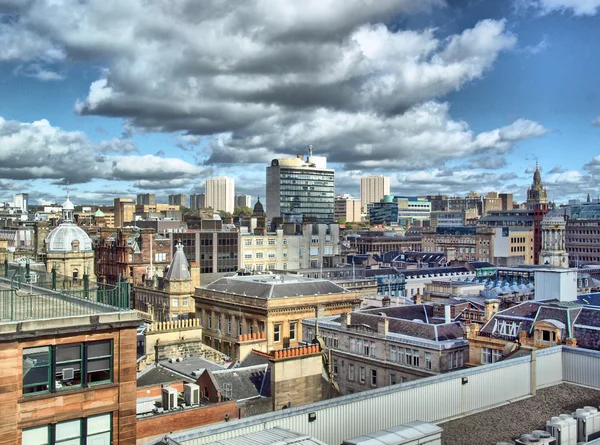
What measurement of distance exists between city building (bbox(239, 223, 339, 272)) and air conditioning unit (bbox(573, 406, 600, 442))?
3579 inches

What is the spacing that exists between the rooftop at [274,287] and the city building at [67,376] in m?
47.3

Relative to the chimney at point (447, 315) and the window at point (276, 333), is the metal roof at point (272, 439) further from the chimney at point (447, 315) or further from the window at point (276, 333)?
the window at point (276, 333)

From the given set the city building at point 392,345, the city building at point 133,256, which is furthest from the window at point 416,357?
the city building at point 133,256

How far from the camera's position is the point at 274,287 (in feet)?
229

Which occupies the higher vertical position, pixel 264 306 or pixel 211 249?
pixel 211 249

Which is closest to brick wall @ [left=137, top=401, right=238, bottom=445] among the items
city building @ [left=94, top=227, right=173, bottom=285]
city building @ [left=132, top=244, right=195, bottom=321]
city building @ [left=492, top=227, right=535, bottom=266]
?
city building @ [left=132, top=244, right=195, bottom=321]

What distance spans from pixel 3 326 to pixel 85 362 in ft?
9.55

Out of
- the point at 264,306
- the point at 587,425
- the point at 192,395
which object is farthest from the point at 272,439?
the point at 264,306

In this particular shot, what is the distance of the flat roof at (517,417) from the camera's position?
28375 millimetres

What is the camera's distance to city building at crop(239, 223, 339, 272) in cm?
12256

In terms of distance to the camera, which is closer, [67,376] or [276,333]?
[67,376]

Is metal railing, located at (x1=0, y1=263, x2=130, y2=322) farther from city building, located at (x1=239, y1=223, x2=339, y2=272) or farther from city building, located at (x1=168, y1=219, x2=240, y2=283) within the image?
city building, located at (x1=239, y1=223, x2=339, y2=272)

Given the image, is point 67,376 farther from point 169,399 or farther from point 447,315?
point 447,315

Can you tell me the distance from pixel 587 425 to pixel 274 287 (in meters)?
44.9
